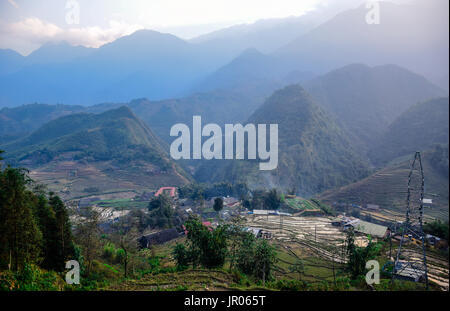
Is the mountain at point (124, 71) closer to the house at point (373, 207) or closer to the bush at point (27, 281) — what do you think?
the house at point (373, 207)

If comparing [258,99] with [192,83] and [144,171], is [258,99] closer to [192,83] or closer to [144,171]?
[192,83]

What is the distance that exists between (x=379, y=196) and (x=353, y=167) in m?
15.5

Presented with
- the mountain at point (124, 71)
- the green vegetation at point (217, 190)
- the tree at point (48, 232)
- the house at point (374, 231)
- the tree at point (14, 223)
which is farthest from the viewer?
the mountain at point (124, 71)

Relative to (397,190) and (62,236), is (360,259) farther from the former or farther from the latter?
(397,190)

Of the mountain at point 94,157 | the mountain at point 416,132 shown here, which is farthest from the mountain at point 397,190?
the mountain at point 94,157

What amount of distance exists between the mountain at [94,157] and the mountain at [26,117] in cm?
991

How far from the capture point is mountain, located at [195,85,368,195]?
4281 cm

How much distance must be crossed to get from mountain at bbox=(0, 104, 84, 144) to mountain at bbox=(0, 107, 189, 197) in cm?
991

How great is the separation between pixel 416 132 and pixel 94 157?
60.4 m

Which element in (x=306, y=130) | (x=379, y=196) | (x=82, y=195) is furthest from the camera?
(x=306, y=130)

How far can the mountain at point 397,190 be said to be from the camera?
85.3 ft
